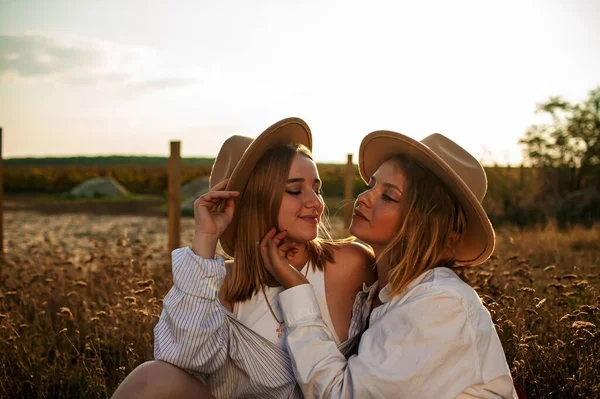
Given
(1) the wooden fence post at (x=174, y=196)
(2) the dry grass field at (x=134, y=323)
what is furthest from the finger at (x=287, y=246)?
(1) the wooden fence post at (x=174, y=196)

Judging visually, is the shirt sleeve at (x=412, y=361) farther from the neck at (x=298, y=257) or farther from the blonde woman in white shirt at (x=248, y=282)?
the neck at (x=298, y=257)

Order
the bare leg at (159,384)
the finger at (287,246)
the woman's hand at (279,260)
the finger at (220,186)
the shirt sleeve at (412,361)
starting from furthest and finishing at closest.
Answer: the finger at (287,246), the finger at (220,186), the woman's hand at (279,260), the bare leg at (159,384), the shirt sleeve at (412,361)

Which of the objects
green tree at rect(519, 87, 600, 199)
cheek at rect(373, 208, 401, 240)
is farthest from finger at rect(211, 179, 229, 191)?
green tree at rect(519, 87, 600, 199)

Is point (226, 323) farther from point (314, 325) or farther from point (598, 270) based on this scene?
point (598, 270)

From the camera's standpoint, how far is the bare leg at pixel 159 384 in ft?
7.91

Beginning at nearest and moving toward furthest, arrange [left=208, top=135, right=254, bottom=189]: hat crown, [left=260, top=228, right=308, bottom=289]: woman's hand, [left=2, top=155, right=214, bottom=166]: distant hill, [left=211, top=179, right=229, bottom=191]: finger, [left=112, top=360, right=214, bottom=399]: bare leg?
[left=112, top=360, right=214, bottom=399]: bare leg < [left=260, top=228, right=308, bottom=289]: woman's hand < [left=211, top=179, right=229, bottom=191]: finger < [left=208, top=135, right=254, bottom=189]: hat crown < [left=2, top=155, right=214, bottom=166]: distant hill

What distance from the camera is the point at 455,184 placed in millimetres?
2619

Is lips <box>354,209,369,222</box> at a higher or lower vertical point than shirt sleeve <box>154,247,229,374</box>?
higher

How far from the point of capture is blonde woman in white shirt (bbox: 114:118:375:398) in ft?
8.44

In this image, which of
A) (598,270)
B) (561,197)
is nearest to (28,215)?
(561,197)

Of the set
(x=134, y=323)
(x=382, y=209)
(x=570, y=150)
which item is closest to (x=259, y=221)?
(x=382, y=209)

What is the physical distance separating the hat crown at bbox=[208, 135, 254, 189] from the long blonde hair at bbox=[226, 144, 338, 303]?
0.52 feet

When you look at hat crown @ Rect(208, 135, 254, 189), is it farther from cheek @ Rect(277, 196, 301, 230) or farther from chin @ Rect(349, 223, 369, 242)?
chin @ Rect(349, 223, 369, 242)

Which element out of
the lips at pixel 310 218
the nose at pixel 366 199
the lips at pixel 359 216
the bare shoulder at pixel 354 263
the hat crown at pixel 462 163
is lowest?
the bare shoulder at pixel 354 263
